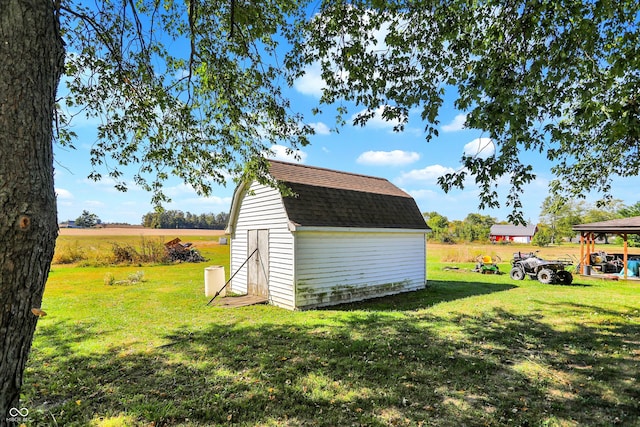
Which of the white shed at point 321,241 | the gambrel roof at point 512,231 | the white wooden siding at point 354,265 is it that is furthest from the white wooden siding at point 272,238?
the gambrel roof at point 512,231

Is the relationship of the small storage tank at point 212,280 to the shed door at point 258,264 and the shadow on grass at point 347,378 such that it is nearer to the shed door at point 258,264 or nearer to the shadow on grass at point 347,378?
the shed door at point 258,264

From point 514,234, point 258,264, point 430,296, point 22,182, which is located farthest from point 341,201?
point 514,234

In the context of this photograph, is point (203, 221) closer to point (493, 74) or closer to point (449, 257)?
point (449, 257)

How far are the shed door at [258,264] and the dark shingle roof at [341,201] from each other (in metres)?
1.73

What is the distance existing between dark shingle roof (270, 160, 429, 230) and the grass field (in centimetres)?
294

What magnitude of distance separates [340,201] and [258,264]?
11.9 feet

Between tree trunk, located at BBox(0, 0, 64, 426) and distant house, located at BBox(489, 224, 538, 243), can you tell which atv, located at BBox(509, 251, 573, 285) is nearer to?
tree trunk, located at BBox(0, 0, 64, 426)

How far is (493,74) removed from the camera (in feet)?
12.6

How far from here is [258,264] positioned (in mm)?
10742

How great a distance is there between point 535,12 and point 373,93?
2.30 meters

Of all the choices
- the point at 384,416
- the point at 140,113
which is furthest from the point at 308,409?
the point at 140,113

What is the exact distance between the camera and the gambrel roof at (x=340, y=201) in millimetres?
9673

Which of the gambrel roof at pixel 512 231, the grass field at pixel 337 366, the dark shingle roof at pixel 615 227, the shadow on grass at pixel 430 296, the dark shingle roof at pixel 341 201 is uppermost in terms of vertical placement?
the dark shingle roof at pixel 341 201

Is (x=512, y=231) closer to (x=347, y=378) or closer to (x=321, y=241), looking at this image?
(x=321, y=241)
